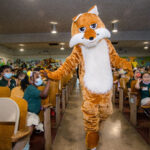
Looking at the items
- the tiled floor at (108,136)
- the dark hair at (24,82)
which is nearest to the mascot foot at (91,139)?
the tiled floor at (108,136)

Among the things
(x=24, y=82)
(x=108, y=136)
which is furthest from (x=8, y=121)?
(x=108, y=136)

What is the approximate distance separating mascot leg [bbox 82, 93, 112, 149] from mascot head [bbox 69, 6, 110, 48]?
67cm

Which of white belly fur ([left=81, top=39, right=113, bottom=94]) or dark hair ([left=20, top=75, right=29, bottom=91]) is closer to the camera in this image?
white belly fur ([left=81, top=39, right=113, bottom=94])

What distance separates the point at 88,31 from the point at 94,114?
999 mm

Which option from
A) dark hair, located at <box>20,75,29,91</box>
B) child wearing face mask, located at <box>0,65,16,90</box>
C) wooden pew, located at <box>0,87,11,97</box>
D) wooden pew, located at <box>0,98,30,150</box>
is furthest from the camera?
child wearing face mask, located at <box>0,65,16,90</box>

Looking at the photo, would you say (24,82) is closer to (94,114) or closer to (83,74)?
(83,74)

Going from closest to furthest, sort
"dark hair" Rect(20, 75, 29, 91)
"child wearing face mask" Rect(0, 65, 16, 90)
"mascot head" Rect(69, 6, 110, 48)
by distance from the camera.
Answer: "mascot head" Rect(69, 6, 110, 48)
"dark hair" Rect(20, 75, 29, 91)
"child wearing face mask" Rect(0, 65, 16, 90)

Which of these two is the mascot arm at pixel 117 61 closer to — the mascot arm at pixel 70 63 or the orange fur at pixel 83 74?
the orange fur at pixel 83 74

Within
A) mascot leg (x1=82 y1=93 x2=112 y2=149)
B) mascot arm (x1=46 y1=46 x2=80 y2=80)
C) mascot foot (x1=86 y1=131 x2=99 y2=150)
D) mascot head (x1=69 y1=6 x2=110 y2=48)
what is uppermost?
mascot head (x1=69 y1=6 x2=110 y2=48)

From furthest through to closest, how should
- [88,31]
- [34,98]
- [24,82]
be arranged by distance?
1. [24,82]
2. [34,98]
3. [88,31]

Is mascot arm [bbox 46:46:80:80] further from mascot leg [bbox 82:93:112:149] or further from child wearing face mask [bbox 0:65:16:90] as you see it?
child wearing face mask [bbox 0:65:16:90]

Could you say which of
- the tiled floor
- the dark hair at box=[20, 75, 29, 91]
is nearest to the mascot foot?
the tiled floor

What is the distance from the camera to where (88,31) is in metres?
1.64

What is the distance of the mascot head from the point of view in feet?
5.33
